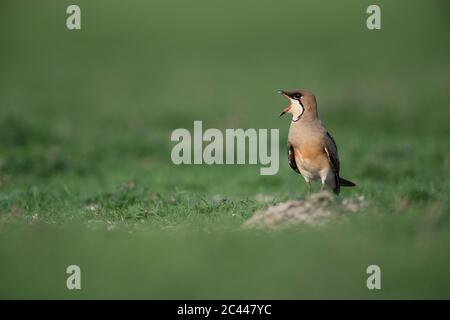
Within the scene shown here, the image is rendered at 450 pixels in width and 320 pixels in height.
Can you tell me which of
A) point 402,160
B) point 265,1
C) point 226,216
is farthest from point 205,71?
point 226,216

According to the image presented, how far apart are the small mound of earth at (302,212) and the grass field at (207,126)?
0.19 meters

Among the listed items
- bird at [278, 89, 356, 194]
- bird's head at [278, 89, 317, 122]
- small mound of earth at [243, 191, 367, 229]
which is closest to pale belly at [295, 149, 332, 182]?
bird at [278, 89, 356, 194]

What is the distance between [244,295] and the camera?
6266mm

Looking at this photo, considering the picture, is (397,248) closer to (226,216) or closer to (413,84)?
(226,216)

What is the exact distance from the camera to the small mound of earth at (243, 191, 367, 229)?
293 inches

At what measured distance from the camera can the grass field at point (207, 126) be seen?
6551 mm

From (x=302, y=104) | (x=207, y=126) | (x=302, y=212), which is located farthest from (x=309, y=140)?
(x=207, y=126)

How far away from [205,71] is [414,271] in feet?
37.9

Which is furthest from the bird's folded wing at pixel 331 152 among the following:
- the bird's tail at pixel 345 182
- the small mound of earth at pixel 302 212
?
the small mound of earth at pixel 302 212

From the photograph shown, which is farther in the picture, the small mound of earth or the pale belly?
the pale belly

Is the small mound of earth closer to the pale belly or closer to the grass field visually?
the grass field

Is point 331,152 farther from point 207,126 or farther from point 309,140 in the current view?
point 207,126

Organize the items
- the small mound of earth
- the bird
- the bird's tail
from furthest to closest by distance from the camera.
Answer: the bird's tail < the bird < the small mound of earth

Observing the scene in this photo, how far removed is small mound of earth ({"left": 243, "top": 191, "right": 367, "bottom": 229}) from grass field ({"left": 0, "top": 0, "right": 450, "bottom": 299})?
0.64ft
